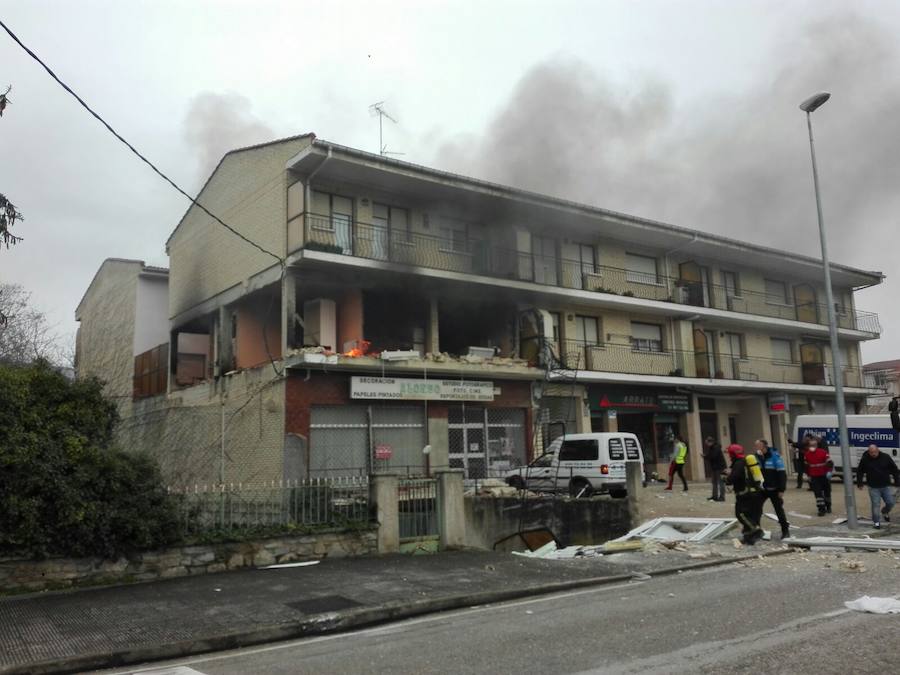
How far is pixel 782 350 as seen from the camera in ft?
105

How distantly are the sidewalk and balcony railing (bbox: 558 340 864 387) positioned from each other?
13589 millimetres

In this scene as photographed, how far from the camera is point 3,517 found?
8.25 m

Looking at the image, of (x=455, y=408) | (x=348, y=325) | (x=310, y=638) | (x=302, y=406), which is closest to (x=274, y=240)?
(x=348, y=325)

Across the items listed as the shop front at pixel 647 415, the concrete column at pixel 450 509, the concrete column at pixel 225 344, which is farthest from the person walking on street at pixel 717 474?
the concrete column at pixel 225 344

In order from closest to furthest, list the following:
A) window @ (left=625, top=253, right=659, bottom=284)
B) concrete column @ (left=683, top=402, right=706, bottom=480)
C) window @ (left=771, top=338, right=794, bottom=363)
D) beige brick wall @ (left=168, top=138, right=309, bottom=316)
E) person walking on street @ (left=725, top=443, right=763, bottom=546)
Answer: person walking on street @ (left=725, top=443, right=763, bottom=546), beige brick wall @ (left=168, top=138, right=309, bottom=316), concrete column @ (left=683, top=402, right=706, bottom=480), window @ (left=625, top=253, right=659, bottom=284), window @ (left=771, top=338, right=794, bottom=363)

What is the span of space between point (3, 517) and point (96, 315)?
23.4m

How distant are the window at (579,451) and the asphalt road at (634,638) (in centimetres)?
1038

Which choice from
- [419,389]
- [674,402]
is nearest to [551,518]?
[419,389]

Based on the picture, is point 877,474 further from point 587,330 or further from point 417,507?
point 587,330

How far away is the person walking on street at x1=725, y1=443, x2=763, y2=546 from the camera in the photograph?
453 inches

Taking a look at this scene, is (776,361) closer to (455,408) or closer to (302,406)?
(455,408)

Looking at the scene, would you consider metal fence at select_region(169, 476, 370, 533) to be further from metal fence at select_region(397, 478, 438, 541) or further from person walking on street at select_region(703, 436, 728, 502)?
person walking on street at select_region(703, 436, 728, 502)

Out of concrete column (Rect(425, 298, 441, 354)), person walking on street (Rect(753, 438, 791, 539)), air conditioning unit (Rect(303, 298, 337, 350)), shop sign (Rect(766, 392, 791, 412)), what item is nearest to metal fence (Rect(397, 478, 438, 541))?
person walking on street (Rect(753, 438, 791, 539))

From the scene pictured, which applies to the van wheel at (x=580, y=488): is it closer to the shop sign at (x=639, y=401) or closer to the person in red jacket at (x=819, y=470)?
the person in red jacket at (x=819, y=470)
